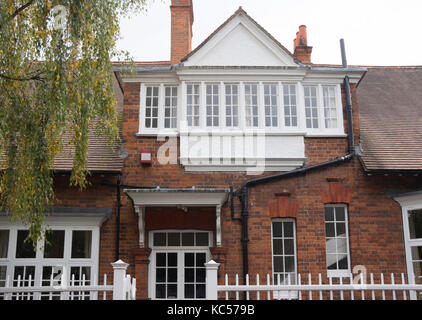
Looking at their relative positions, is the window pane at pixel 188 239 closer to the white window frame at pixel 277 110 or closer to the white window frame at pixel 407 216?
the white window frame at pixel 277 110

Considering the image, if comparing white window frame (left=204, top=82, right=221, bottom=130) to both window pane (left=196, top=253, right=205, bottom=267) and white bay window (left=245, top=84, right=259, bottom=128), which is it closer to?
white bay window (left=245, top=84, right=259, bottom=128)

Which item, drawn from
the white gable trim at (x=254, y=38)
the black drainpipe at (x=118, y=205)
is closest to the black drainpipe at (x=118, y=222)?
the black drainpipe at (x=118, y=205)

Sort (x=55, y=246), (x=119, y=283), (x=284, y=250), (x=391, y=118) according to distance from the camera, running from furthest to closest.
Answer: (x=391, y=118), (x=284, y=250), (x=55, y=246), (x=119, y=283)

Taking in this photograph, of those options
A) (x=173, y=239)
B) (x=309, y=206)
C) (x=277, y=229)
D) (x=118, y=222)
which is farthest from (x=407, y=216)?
(x=118, y=222)

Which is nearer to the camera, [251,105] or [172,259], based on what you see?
[172,259]

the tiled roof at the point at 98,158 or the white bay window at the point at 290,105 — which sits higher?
the white bay window at the point at 290,105

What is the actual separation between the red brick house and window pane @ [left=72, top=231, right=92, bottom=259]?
0.03m

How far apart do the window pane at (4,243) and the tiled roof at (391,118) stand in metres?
8.66

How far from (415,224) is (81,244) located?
26.3 feet

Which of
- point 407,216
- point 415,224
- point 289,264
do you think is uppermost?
point 407,216

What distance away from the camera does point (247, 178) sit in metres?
11.8

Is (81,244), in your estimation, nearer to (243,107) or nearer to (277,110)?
(243,107)

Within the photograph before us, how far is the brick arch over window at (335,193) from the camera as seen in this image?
1170 cm
